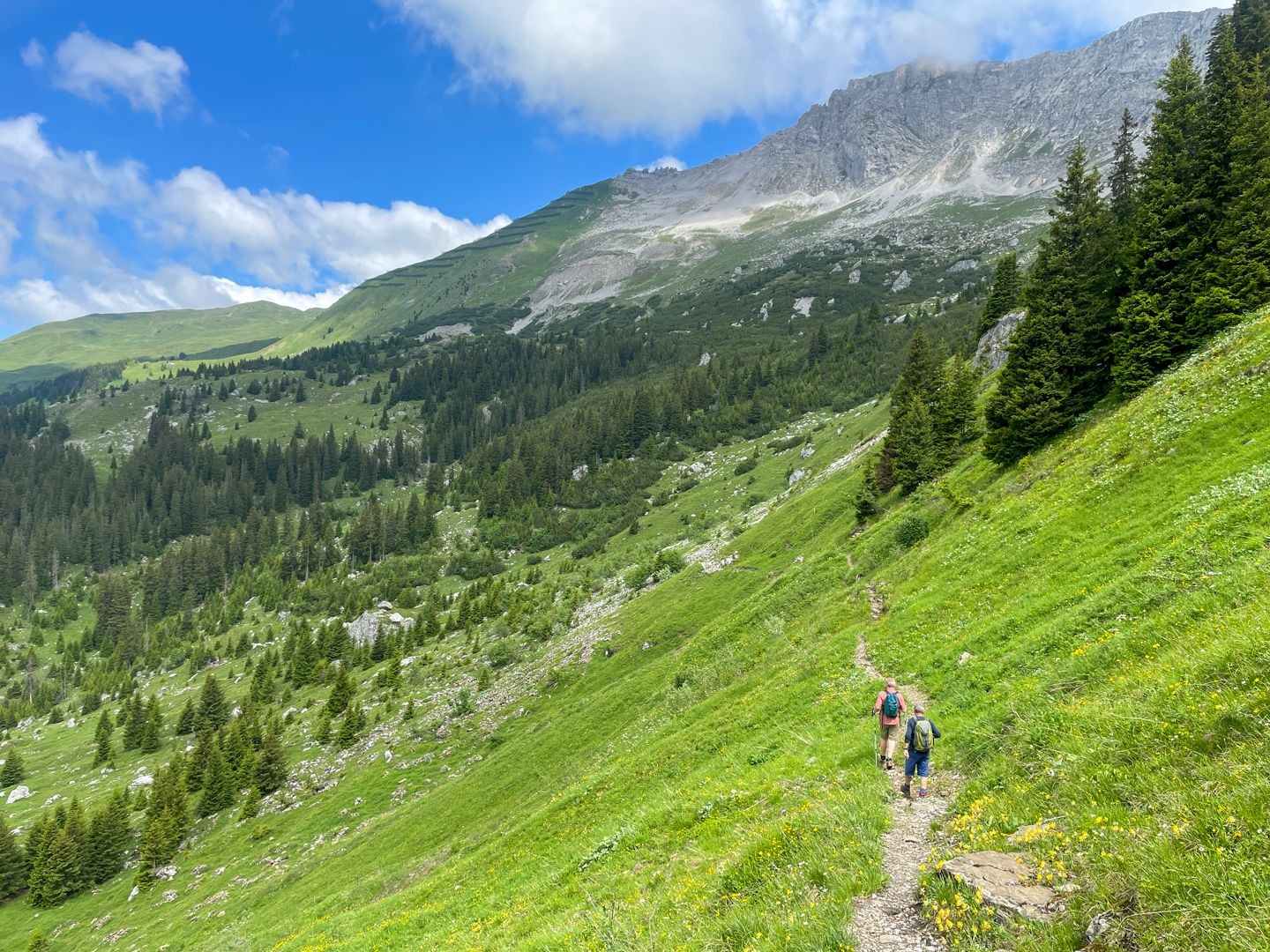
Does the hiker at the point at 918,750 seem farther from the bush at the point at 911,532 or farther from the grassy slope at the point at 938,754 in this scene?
the bush at the point at 911,532

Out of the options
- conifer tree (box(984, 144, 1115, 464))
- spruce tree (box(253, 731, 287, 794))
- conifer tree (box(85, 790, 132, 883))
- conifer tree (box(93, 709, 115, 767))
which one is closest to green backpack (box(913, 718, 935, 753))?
conifer tree (box(984, 144, 1115, 464))

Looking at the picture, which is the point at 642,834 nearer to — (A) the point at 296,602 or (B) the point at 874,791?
(B) the point at 874,791

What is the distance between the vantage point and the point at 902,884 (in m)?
8.97

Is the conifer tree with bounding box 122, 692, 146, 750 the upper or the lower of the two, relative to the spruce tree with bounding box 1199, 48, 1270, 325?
lower

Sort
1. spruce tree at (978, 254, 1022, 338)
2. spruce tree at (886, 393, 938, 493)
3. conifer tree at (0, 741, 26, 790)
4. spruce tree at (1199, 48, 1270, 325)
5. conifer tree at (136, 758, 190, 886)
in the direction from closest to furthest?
spruce tree at (1199, 48, 1270, 325) < spruce tree at (886, 393, 938, 493) < conifer tree at (136, 758, 190, 886) < spruce tree at (978, 254, 1022, 338) < conifer tree at (0, 741, 26, 790)

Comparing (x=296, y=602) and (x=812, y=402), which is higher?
(x=812, y=402)

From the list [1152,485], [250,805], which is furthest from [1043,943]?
[250,805]

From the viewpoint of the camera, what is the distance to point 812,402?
147125mm

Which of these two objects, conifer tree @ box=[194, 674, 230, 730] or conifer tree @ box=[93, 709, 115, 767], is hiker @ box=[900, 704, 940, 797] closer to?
conifer tree @ box=[194, 674, 230, 730]

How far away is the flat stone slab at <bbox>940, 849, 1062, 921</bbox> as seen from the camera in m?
6.75

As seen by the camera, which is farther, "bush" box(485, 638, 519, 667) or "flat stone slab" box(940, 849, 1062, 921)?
"bush" box(485, 638, 519, 667)

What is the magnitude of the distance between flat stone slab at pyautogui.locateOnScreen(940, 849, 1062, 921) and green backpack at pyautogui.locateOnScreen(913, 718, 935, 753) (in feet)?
11.6

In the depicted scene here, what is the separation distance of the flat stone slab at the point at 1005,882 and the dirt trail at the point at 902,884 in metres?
0.84

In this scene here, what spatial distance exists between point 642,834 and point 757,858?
6443mm
